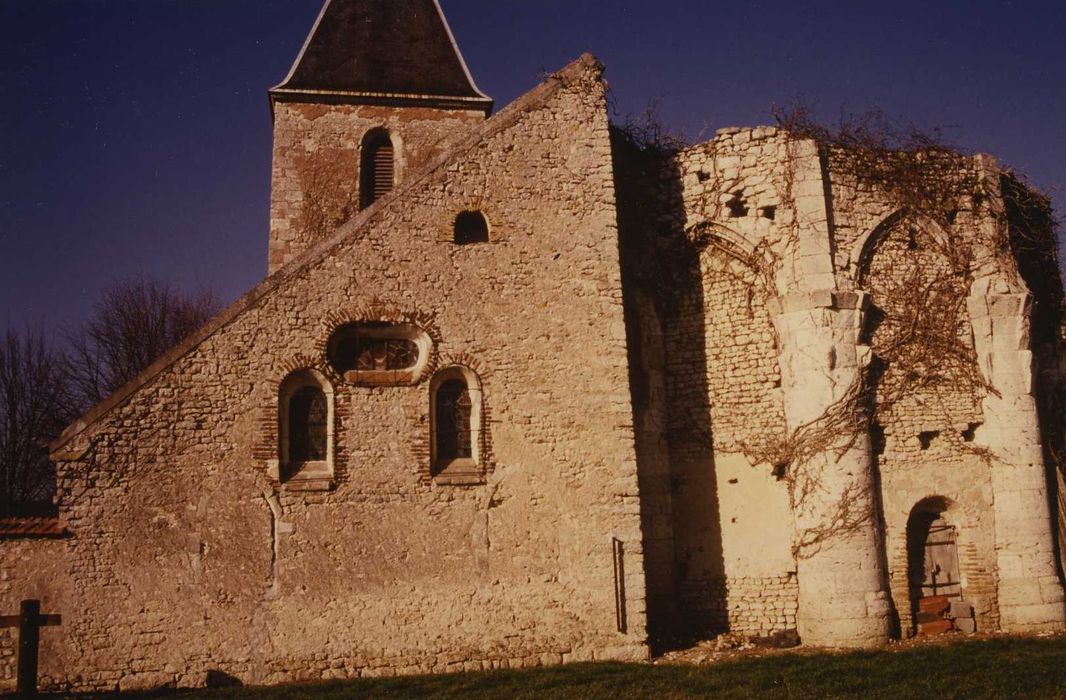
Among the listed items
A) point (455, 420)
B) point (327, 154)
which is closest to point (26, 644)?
point (455, 420)

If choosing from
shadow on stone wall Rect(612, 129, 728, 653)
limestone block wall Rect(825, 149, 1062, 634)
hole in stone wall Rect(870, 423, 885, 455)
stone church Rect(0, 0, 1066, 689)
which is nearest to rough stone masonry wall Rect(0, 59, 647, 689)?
stone church Rect(0, 0, 1066, 689)

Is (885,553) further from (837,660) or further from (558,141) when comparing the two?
(558,141)

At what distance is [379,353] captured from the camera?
10.6 meters

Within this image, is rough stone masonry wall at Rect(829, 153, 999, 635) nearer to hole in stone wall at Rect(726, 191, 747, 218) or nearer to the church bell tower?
hole in stone wall at Rect(726, 191, 747, 218)

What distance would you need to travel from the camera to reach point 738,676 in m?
9.22

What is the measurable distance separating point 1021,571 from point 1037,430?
188 centimetres

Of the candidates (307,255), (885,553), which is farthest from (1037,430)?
(307,255)

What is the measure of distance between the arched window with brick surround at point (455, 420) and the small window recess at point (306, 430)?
1.19m

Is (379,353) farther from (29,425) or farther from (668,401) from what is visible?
(29,425)

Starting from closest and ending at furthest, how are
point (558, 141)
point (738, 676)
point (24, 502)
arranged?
point (738, 676) → point (558, 141) → point (24, 502)

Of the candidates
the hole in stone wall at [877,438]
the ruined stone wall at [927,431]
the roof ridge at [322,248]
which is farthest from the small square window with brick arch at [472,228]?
the hole in stone wall at [877,438]

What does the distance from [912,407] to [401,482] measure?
6.89 metres

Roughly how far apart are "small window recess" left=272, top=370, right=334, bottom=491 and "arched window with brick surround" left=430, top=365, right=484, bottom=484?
119cm

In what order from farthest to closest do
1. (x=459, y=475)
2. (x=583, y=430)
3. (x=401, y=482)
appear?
(x=583, y=430)
(x=459, y=475)
(x=401, y=482)
